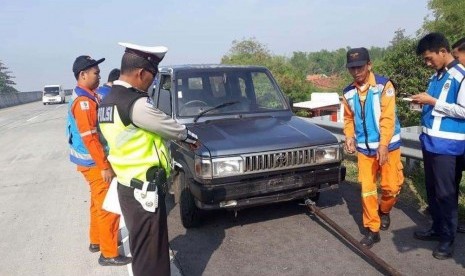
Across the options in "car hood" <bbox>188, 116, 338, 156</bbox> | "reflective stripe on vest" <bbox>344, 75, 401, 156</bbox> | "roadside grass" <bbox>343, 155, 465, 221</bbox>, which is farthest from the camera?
"roadside grass" <bbox>343, 155, 465, 221</bbox>

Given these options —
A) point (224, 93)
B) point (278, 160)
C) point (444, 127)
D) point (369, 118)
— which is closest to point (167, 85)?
point (224, 93)

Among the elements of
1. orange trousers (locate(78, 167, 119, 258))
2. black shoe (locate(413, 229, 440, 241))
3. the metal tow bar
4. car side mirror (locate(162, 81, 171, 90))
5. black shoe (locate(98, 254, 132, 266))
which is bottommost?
black shoe (locate(98, 254, 132, 266))

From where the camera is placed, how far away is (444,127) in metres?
3.59

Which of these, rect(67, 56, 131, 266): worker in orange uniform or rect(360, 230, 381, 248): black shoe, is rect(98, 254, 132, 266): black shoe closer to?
rect(67, 56, 131, 266): worker in orange uniform

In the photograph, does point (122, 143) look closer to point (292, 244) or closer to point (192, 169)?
point (192, 169)

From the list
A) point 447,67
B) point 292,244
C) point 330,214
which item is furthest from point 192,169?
point 447,67

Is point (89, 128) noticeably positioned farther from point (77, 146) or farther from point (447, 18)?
point (447, 18)

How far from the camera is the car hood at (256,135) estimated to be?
3979 millimetres

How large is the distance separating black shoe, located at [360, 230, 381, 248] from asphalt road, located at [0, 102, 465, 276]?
6 cm

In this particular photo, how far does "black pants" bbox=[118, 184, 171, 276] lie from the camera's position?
9.04ft

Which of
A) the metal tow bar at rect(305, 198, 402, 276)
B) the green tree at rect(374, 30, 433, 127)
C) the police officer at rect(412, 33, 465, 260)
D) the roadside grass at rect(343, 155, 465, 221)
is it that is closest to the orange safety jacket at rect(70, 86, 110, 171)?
the metal tow bar at rect(305, 198, 402, 276)

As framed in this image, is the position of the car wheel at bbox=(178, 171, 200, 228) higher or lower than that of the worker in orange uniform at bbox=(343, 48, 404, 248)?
lower

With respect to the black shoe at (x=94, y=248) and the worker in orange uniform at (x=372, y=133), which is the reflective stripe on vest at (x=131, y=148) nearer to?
the black shoe at (x=94, y=248)

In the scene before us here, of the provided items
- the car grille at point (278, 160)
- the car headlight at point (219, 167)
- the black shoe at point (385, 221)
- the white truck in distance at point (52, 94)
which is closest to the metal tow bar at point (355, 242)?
the black shoe at point (385, 221)
